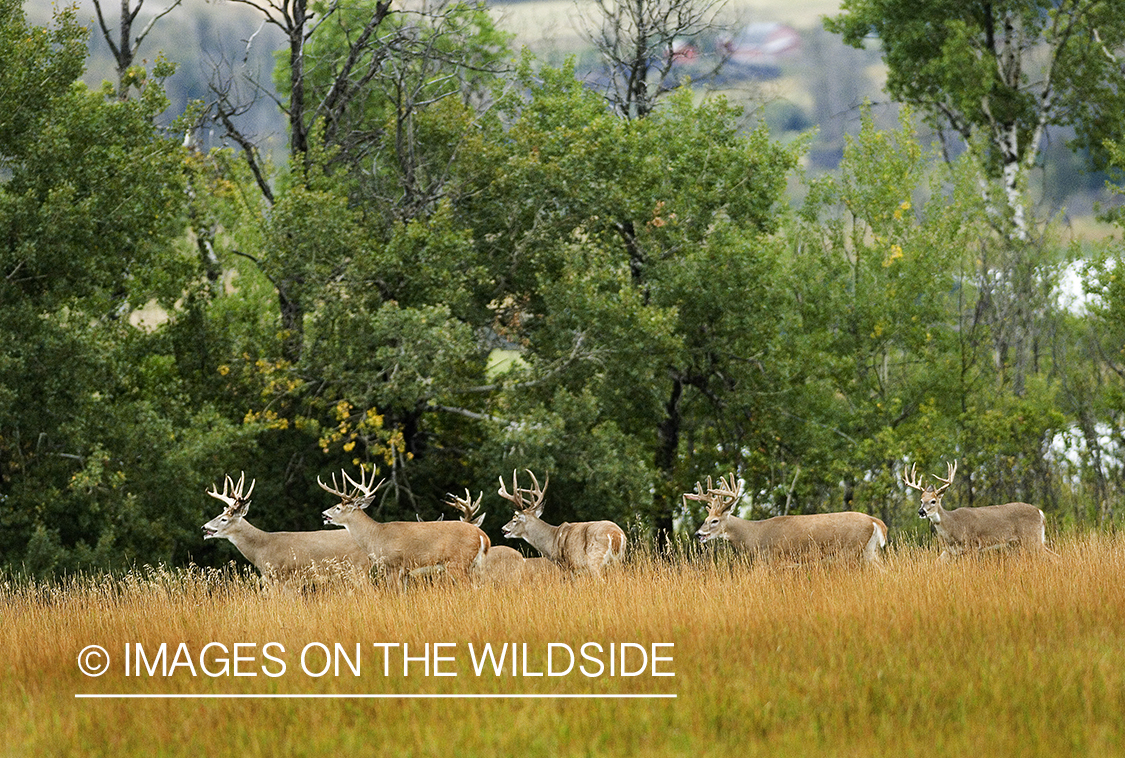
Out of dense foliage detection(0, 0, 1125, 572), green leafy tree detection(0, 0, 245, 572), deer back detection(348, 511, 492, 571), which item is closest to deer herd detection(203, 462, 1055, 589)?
deer back detection(348, 511, 492, 571)

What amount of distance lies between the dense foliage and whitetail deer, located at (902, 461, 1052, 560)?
584 cm

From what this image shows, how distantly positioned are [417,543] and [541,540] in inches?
82.1

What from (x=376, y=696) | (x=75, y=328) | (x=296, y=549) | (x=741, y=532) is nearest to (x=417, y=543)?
(x=296, y=549)

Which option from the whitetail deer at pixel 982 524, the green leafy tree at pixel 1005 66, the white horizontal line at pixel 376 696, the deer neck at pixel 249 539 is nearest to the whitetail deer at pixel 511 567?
the deer neck at pixel 249 539

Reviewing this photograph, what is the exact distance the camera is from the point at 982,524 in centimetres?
1517

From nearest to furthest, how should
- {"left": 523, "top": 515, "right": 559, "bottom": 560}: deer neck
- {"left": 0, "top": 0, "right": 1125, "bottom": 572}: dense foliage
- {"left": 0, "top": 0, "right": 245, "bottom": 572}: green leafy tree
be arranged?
{"left": 523, "top": 515, "right": 559, "bottom": 560}: deer neck
{"left": 0, "top": 0, "right": 245, "bottom": 572}: green leafy tree
{"left": 0, "top": 0, "right": 1125, "bottom": 572}: dense foliage

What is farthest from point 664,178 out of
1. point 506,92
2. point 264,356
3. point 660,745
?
point 660,745

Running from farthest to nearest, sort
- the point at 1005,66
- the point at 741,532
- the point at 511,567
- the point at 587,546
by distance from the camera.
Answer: the point at 1005,66, the point at 741,532, the point at 587,546, the point at 511,567

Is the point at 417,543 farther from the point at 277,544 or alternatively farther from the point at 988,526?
the point at 988,526

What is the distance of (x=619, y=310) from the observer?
68.5 feet

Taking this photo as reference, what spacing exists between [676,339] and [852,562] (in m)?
8.54

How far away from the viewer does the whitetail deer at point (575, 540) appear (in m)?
14.2

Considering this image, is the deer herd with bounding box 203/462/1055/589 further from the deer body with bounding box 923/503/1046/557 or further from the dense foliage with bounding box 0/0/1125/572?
the dense foliage with bounding box 0/0/1125/572

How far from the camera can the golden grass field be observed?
6.92 metres
